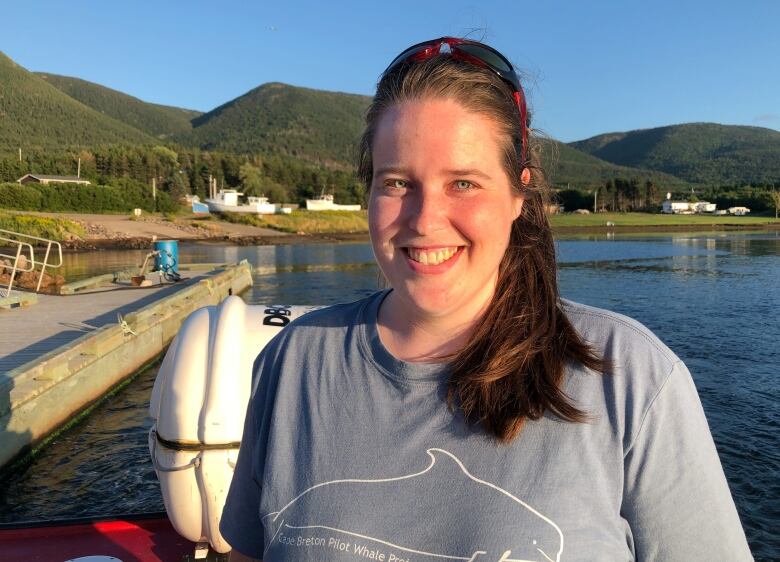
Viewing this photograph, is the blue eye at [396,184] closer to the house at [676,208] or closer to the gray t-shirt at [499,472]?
the gray t-shirt at [499,472]

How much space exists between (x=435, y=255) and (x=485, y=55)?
1.60 ft

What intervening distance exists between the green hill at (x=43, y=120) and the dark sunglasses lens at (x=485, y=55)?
151667 mm

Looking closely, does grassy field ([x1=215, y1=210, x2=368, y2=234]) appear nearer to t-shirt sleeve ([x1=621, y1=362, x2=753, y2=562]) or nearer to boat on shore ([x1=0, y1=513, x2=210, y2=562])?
boat on shore ([x1=0, y1=513, x2=210, y2=562])

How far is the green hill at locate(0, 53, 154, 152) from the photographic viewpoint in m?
146

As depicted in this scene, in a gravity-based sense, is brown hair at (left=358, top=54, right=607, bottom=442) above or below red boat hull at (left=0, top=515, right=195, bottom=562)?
above

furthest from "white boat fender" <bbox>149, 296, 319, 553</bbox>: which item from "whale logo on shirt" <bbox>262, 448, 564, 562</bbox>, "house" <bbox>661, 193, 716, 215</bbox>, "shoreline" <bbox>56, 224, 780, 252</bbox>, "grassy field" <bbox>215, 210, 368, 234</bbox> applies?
"house" <bbox>661, 193, 716, 215</bbox>

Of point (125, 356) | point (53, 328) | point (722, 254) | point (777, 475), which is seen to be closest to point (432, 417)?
point (777, 475)

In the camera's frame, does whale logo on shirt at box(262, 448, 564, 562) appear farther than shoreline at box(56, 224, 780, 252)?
No

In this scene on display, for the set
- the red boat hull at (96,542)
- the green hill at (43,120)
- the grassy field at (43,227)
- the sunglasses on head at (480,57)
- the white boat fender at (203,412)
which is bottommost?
the red boat hull at (96,542)

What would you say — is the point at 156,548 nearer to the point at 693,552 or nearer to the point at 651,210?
the point at 693,552

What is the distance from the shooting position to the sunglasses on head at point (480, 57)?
1.40m

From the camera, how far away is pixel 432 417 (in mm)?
1314

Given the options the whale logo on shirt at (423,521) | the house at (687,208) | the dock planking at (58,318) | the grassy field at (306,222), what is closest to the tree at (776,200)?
the house at (687,208)

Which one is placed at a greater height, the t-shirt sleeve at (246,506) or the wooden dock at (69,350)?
the t-shirt sleeve at (246,506)
